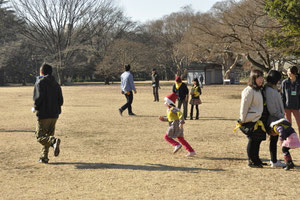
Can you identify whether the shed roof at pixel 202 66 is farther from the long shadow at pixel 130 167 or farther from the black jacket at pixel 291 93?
the long shadow at pixel 130 167

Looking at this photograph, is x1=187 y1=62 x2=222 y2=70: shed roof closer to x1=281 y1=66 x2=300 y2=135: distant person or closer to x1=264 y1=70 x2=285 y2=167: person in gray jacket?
x1=281 y1=66 x2=300 y2=135: distant person

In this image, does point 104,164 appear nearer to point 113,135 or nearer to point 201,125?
point 113,135

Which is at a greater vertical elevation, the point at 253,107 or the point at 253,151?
the point at 253,107

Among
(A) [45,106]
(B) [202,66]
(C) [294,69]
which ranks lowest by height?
(A) [45,106]

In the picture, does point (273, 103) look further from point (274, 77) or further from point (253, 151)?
point (253, 151)

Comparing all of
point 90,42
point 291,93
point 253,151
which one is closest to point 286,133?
point 253,151

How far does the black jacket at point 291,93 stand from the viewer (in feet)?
22.9

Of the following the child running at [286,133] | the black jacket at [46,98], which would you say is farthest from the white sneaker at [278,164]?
the black jacket at [46,98]

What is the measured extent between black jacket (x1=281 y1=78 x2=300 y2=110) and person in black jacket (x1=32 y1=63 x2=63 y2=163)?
14.4ft

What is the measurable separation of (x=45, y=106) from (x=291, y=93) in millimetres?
4670

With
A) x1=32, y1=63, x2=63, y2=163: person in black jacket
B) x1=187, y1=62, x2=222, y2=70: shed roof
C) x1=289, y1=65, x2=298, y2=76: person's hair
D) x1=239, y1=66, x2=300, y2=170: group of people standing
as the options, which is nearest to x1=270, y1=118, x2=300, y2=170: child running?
x1=239, y1=66, x2=300, y2=170: group of people standing

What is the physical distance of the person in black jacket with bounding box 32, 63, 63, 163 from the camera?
19.6 ft

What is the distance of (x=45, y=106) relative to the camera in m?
6.02

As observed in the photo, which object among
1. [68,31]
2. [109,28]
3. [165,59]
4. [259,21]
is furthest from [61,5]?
[259,21]
